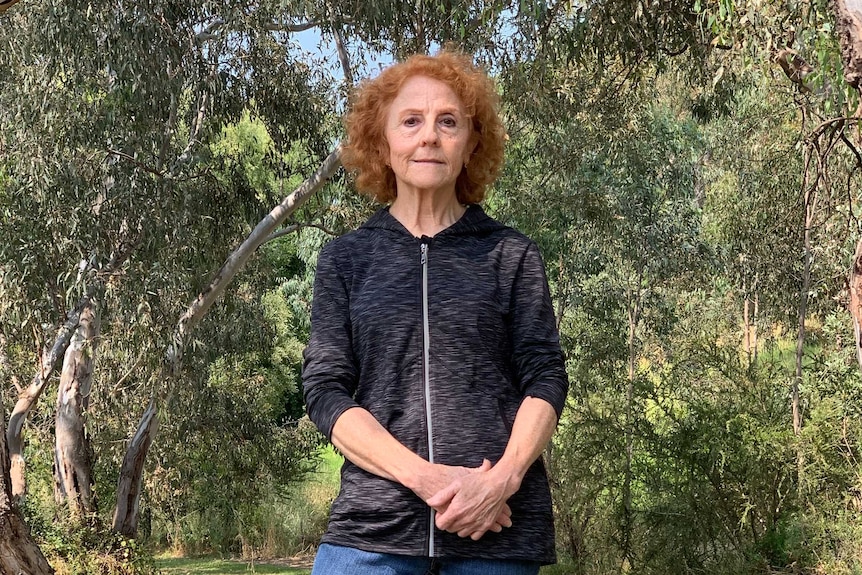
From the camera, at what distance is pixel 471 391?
4.71 ft

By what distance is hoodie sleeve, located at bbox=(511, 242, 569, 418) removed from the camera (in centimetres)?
146

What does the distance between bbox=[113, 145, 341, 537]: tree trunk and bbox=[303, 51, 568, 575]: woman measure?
20.7ft

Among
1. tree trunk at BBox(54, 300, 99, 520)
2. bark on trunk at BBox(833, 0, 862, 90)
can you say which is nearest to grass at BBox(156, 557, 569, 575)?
tree trunk at BBox(54, 300, 99, 520)

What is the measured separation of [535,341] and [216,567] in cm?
1175

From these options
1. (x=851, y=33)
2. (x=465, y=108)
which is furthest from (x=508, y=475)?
(x=851, y=33)

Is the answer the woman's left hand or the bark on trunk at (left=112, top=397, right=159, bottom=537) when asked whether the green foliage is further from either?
the woman's left hand

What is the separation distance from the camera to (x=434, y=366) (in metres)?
1.44

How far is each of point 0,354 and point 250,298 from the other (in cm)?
271

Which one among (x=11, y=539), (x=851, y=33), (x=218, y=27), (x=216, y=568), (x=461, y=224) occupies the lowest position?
(x=216, y=568)

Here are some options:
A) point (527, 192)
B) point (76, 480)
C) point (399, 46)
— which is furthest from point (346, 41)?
point (76, 480)

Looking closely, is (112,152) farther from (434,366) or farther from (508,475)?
(508,475)

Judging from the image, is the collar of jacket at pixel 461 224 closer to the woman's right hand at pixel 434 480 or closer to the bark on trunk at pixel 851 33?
the woman's right hand at pixel 434 480

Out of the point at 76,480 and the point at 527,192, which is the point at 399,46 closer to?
the point at 527,192

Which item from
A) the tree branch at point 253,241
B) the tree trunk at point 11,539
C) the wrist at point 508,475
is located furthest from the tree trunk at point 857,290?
the tree branch at point 253,241
